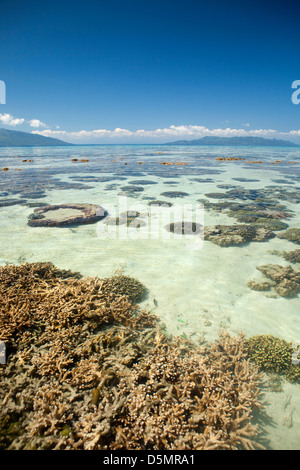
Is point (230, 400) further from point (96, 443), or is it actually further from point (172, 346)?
point (96, 443)

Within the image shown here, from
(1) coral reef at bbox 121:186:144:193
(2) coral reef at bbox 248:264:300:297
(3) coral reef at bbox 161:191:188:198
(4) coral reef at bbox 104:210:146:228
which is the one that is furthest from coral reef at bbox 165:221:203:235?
(1) coral reef at bbox 121:186:144:193

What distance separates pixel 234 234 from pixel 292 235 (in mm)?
2806

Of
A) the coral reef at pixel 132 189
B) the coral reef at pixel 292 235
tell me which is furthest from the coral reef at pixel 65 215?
the coral reef at pixel 292 235

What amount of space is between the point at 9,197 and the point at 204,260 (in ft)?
57.4

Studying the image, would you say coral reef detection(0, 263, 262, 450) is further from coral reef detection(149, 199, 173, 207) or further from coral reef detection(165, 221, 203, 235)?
coral reef detection(149, 199, 173, 207)

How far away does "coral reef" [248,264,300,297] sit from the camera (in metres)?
6.51

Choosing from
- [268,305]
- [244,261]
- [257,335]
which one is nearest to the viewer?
[257,335]

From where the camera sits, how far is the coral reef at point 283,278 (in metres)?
6.51

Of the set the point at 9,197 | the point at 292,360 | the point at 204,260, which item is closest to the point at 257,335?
the point at 292,360

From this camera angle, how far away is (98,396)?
10.6 feet

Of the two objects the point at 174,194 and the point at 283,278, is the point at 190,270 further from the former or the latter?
the point at 174,194

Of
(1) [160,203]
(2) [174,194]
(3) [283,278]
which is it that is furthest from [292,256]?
(2) [174,194]

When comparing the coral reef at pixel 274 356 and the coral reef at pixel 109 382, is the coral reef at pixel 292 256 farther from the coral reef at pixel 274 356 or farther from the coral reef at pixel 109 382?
the coral reef at pixel 109 382
